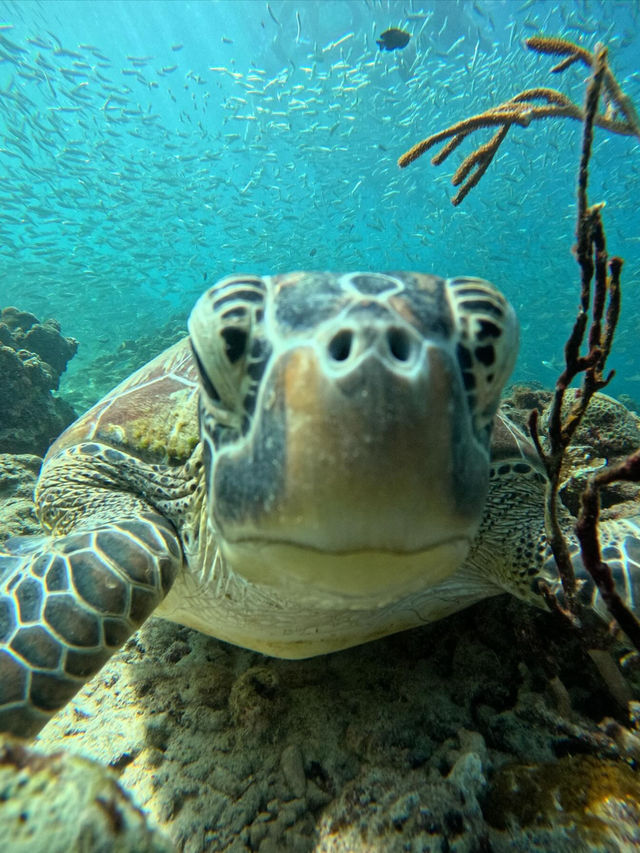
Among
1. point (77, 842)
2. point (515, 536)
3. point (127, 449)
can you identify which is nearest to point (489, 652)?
point (515, 536)

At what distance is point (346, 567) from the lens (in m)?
0.94

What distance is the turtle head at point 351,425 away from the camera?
0.88 metres

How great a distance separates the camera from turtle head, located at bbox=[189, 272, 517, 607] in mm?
876

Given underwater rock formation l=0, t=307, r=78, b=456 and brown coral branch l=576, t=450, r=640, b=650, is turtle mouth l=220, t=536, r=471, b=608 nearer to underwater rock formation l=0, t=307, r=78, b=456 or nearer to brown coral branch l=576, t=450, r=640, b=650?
brown coral branch l=576, t=450, r=640, b=650

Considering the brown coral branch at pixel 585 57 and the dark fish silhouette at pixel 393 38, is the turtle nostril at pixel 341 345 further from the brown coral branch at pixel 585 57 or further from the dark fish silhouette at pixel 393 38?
the dark fish silhouette at pixel 393 38

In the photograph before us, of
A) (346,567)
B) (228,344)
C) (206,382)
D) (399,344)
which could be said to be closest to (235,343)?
(228,344)

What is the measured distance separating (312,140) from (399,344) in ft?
120

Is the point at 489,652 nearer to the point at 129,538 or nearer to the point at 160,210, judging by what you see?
the point at 129,538

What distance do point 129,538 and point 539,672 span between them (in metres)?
1.61

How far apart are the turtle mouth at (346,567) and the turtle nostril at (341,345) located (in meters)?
0.40

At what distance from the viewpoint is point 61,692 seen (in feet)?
4.17

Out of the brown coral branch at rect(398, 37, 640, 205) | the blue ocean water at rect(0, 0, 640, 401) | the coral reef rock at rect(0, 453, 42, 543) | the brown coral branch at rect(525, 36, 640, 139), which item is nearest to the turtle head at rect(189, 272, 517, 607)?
the brown coral branch at rect(398, 37, 640, 205)

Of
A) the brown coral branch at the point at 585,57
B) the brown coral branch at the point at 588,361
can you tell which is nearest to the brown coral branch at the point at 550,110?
the brown coral branch at the point at 585,57

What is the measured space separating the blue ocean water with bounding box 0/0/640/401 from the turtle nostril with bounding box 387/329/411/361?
61.0ft
